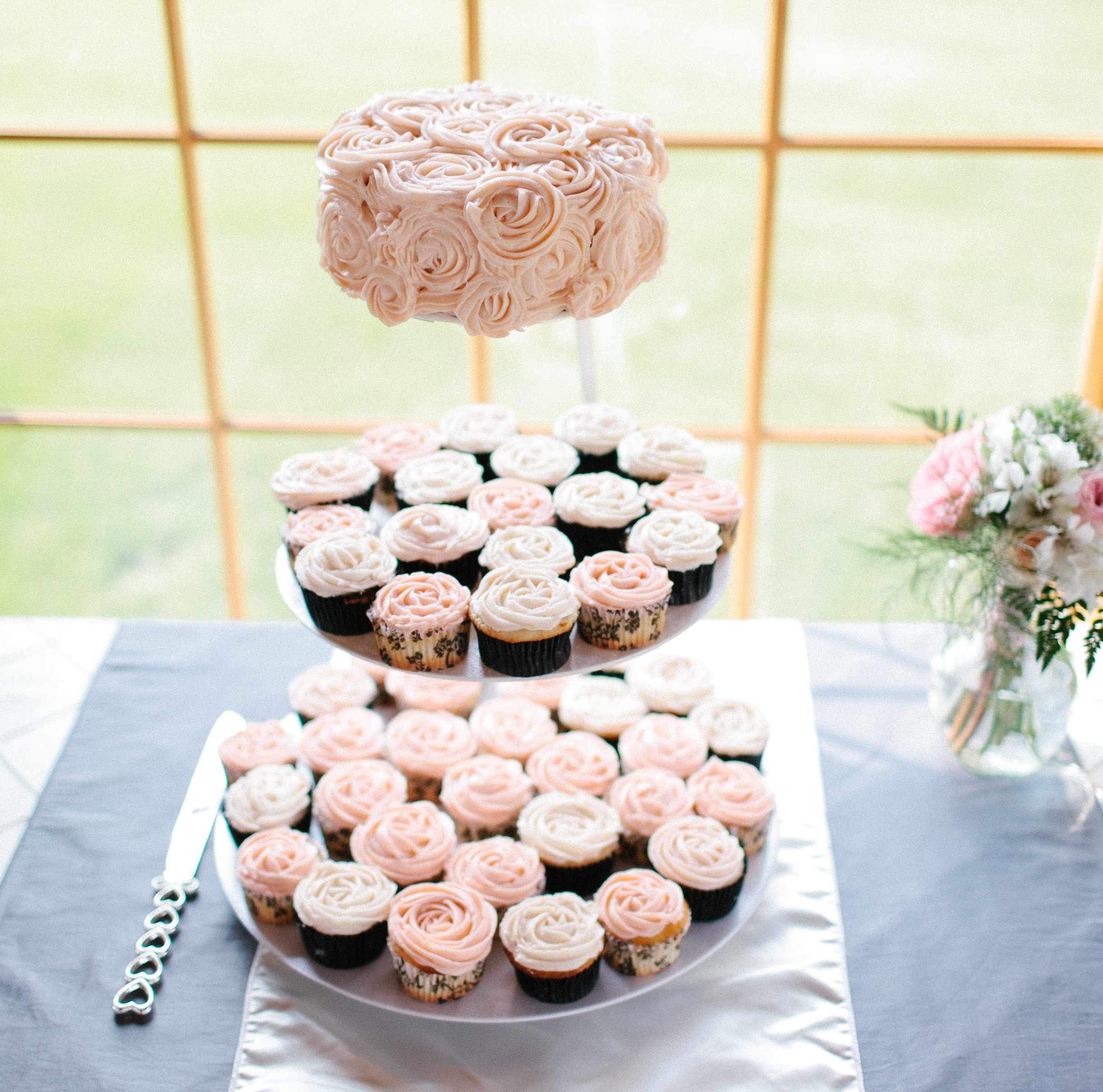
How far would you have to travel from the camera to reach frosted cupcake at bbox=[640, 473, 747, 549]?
1.85 meters

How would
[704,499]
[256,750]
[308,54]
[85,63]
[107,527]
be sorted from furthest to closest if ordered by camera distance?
[308,54], [85,63], [107,527], [256,750], [704,499]

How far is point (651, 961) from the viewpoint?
1.65m

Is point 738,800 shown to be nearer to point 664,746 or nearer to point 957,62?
point 664,746

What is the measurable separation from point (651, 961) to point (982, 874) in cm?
63

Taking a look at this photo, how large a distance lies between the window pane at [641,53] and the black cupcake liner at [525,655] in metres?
5.94

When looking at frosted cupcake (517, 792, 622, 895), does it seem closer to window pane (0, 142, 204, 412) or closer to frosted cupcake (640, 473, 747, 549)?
frosted cupcake (640, 473, 747, 549)

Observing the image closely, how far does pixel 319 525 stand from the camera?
1.80 m

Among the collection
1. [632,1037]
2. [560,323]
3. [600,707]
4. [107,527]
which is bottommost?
[107,527]

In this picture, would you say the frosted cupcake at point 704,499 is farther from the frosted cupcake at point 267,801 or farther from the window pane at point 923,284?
the window pane at point 923,284

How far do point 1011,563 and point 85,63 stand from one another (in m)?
6.98

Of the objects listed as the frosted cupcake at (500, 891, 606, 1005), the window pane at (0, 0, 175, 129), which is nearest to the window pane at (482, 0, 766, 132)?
the window pane at (0, 0, 175, 129)

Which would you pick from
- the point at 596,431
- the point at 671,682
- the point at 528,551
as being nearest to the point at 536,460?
the point at 596,431

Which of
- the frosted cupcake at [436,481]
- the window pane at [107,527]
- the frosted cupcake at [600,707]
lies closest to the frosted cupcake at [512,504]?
the frosted cupcake at [436,481]

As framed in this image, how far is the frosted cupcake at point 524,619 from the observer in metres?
1.57
